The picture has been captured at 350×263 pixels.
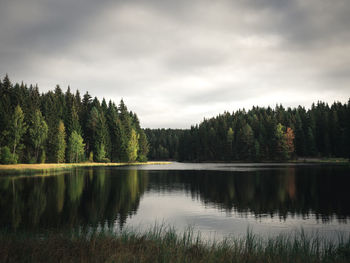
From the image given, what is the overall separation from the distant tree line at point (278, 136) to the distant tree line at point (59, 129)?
5101cm

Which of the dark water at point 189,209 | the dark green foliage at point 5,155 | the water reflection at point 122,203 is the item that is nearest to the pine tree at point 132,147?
the dark green foliage at point 5,155

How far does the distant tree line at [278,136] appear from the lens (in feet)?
408

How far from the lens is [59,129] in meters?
88.2

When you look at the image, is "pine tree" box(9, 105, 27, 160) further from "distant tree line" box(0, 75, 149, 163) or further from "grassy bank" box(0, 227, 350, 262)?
"grassy bank" box(0, 227, 350, 262)

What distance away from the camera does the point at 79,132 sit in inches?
3917

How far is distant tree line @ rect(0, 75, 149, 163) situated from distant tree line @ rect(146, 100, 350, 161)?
5101cm

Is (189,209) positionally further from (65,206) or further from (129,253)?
(129,253)

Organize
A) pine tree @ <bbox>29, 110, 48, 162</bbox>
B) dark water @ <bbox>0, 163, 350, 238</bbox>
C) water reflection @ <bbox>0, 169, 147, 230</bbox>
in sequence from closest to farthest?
dark water @ <bbox>0, 163, 350, 238</bbox> < water reflection @ <bbox>0, 169, 147, 230</bbox> < pine tree @ <bbox>29, 110, 48, 162</bbox>

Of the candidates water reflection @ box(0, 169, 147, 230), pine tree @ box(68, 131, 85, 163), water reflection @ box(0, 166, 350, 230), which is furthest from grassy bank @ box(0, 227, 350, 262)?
pine tree @ box(68, 131, 85, 163)

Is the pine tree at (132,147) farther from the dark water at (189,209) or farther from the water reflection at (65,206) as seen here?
the dark water at (189,209)

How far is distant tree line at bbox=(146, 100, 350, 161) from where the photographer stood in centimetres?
12431

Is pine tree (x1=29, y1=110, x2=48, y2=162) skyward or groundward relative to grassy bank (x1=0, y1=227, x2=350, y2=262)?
skyward

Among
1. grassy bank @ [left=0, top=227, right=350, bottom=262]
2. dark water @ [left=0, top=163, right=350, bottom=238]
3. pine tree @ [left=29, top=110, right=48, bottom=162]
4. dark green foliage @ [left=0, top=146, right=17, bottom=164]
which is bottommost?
dark water @ [left=0, top=163, right=350, bottom=238]

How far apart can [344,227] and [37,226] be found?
21583mm
